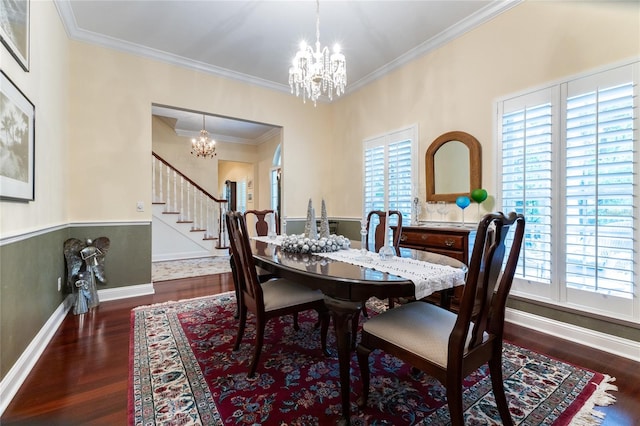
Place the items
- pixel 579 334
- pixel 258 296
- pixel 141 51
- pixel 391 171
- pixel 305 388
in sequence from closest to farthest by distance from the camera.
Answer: pixel 305 388 < pixel 258 296 < pixel 579 334 < pixel 141 51 < pixel 391 171

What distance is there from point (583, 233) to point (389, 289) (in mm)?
1947

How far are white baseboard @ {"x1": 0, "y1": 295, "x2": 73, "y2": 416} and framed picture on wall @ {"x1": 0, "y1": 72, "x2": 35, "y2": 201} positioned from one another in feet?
3.30

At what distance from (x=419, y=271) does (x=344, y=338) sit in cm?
52

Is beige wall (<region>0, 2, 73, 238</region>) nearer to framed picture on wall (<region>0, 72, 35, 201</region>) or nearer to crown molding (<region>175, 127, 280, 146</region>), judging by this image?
framed picture on wall (<region>0, 72, 35, 201</region>)

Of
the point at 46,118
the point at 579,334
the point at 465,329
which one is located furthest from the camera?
the point at 46,118

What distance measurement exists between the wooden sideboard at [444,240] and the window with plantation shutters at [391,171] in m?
0.56

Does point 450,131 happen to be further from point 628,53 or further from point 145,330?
point 145,330

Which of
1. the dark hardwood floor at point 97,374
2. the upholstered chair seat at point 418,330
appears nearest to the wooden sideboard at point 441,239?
the dark hardwood floor at point 97,374

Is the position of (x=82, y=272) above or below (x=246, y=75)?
below

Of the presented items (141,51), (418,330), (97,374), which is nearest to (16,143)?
(97,374)

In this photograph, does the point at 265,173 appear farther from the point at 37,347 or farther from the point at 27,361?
the point at 27,361

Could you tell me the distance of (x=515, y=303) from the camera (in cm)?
265

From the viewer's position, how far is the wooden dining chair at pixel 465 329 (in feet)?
3.61

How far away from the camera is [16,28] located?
1.70 metres
